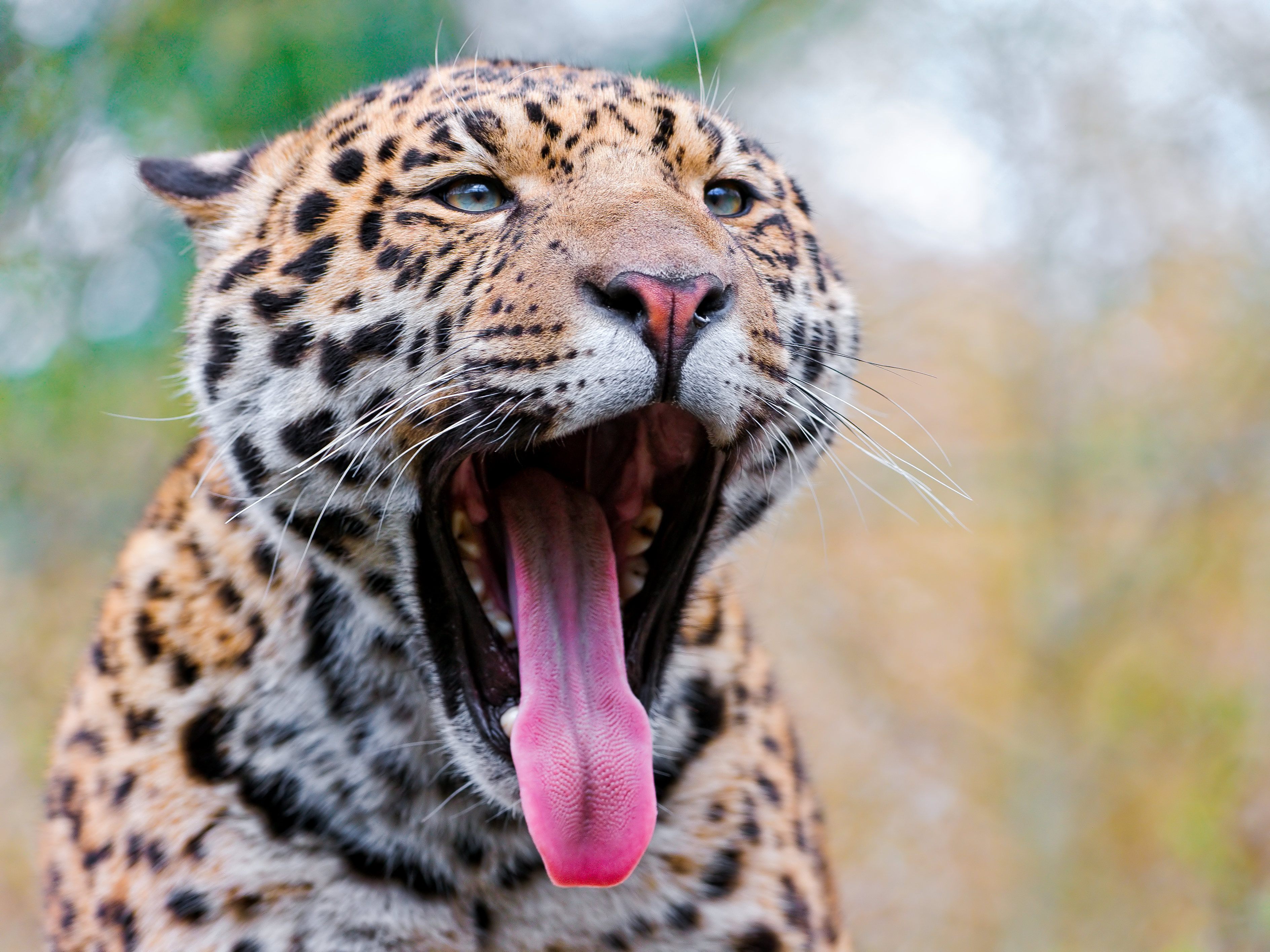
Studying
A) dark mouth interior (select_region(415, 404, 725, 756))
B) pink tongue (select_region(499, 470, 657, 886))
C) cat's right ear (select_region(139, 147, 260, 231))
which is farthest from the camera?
cat's right ear (select_region(139, 147, 260, 231))

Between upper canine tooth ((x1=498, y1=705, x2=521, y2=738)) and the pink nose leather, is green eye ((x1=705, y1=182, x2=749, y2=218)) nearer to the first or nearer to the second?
the pink nose leather

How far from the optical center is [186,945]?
3236 mm

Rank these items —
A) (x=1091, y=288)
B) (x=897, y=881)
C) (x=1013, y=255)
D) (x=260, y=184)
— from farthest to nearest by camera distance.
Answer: (x=897, y=881) → (x=1013, y=255) → (x=1091, y=288) → (x=260, y=184)

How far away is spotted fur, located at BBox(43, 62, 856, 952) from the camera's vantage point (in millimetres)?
3092

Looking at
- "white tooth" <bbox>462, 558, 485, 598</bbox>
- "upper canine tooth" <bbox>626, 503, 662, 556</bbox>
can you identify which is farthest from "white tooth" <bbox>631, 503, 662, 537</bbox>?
"white tooth" <bbox>462, 558, 485, 598</bbox>

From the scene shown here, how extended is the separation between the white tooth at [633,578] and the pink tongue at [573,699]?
0.19 meters

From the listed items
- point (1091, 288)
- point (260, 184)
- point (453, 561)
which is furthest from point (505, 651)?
point (1091, 288)

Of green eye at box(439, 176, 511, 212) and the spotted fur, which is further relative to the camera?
green eye at box(439, 176, 511, 212)

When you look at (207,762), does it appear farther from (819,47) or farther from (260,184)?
(819,47)

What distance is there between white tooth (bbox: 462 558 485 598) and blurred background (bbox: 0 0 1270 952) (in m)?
3.80

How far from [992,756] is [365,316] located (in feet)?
39.7

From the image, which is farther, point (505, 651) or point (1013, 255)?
point (1013, 255)

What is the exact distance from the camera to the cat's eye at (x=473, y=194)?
10.7 ft

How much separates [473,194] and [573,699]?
4.48 feet
